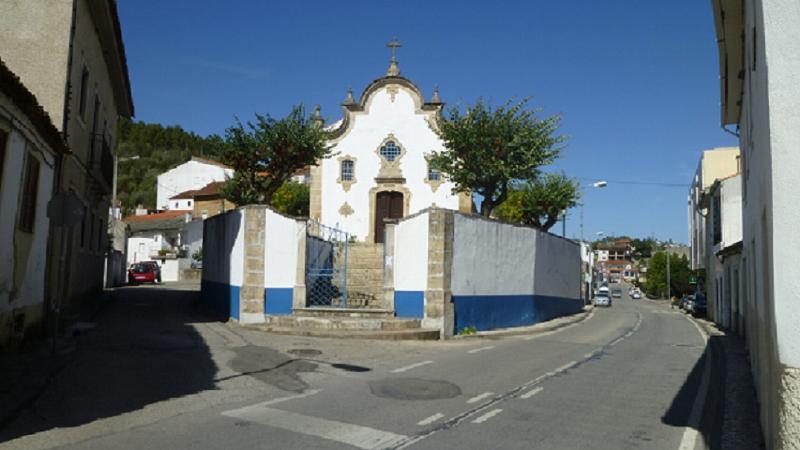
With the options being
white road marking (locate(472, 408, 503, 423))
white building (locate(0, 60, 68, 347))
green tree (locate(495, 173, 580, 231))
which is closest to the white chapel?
green tree (locate(495, 173, 580, 231))

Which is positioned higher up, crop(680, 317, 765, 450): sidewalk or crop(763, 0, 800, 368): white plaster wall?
crop(763, 0, 800, 368): white plaster wall

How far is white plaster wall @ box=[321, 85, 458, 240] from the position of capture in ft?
99.1

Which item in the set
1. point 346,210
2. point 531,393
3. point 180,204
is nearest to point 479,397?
point 531,393

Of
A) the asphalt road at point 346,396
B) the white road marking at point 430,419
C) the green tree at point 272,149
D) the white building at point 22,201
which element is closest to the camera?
the asphalt road at point 346,396

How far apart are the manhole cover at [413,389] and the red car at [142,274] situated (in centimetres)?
3429

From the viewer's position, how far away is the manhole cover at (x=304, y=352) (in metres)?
12.1

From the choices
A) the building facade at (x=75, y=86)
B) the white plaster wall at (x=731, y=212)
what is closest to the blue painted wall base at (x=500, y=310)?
Answer: the building facade at (x=75, y=86)

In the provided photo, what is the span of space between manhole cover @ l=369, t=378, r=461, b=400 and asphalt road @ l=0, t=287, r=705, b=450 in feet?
0.10

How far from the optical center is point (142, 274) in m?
40.6

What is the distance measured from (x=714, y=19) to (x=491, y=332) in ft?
31.8

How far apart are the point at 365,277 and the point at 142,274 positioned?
2540cm

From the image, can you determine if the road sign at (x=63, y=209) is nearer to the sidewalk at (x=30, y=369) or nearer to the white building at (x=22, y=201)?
the white building at (x=22, y=201)

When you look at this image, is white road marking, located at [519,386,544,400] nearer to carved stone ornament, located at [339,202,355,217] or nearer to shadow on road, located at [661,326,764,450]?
shadow on road, located at [661,326,764,450]

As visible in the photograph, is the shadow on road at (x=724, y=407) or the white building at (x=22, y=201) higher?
the white building at (x=22, y=201)
